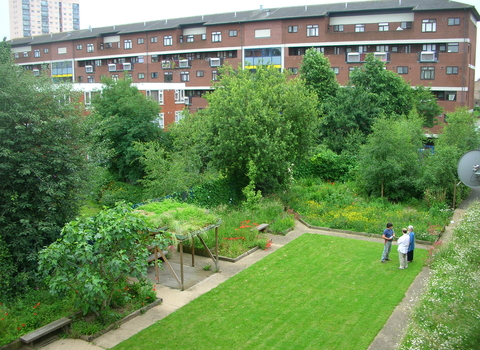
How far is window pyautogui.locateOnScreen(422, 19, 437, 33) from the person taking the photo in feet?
157

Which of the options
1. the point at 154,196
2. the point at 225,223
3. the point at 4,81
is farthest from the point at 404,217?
the point at 4,81

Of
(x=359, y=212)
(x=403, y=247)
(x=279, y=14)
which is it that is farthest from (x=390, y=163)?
(x=279, y=14)

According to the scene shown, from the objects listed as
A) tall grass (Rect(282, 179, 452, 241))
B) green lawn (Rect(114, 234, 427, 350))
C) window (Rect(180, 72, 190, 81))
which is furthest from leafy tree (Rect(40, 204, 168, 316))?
window (Rect(180, 72, 190, 81))

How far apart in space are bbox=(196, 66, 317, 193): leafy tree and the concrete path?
17.2 ft

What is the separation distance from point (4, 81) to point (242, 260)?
9.70m

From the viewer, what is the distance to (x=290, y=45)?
177ft

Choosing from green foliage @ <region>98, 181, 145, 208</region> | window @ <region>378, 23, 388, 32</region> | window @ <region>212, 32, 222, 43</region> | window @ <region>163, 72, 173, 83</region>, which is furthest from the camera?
window @ <region>163, 72, 173, 83</region>

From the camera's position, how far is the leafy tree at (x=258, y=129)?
912 inches

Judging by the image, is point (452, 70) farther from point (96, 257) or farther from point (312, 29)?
point (96, 257)

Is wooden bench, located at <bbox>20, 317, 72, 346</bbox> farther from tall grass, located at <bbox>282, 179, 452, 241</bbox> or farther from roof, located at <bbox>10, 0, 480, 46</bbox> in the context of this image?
roof, located at <bbox>10, 0, 480, 46</bbox>

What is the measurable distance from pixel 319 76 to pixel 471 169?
1295 inches

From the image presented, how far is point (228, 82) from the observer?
27.7 meters

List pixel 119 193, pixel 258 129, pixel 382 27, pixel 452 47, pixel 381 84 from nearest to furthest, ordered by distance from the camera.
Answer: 1. pixel 258 129
2. pixel 119 193
3. pixel 381 84
4. pixel 452 47
5. pixel 382 27

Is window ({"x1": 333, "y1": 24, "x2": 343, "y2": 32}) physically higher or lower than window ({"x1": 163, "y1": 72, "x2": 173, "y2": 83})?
higher
